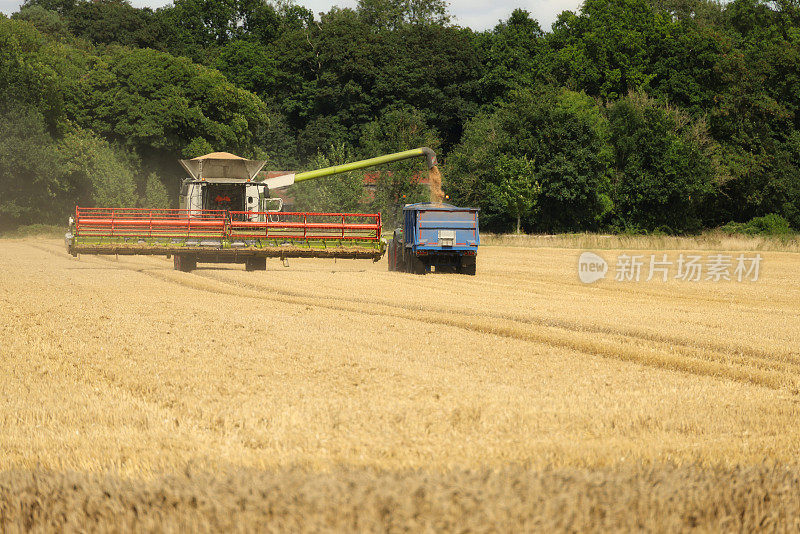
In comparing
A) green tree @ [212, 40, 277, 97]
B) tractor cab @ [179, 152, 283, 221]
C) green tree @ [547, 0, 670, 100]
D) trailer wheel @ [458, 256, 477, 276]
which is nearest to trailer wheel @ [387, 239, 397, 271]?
trailer wheel @ [458, 256, 477, 276]

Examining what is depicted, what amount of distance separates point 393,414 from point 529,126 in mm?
55344

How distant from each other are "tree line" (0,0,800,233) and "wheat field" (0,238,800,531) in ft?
121

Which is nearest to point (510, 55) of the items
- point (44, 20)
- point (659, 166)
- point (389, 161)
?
point (659, 166)

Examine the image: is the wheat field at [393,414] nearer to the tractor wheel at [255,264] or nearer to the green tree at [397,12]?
the tractor wheel at [255,264]

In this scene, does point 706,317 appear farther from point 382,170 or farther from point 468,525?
point 382,170

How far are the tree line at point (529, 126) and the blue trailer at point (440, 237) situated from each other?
22.6 metres

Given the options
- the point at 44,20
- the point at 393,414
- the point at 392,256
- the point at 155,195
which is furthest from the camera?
the point at 44,20

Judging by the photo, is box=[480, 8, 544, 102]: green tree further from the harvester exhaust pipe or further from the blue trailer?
the blue trailer

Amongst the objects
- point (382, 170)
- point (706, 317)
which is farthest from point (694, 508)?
point (382, 170)

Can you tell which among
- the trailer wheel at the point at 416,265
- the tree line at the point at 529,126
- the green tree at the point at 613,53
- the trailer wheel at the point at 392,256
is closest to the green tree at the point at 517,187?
the tree line at the point at 529,126

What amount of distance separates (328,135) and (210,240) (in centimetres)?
6485

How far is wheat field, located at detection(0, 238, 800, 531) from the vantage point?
142 inches

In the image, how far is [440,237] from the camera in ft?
87.4

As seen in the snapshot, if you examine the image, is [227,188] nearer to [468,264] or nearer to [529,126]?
[468,264]
